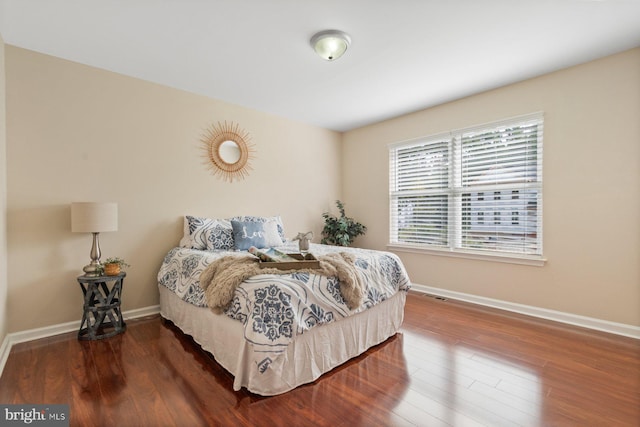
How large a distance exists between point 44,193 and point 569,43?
470cm

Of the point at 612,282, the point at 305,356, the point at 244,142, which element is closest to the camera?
the point at 305,356

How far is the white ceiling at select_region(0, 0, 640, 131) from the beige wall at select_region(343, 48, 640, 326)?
23cm

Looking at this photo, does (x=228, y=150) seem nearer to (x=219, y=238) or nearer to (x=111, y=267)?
(x=219, y=238)

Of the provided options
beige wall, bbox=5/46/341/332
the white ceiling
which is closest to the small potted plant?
beige wall, bbox=5/46/341/332

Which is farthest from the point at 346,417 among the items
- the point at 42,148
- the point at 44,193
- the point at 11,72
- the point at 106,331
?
the point at 11,72

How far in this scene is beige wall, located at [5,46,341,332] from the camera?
8.13ft

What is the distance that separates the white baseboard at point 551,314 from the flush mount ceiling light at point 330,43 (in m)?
3.09

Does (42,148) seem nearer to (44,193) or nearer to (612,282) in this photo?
(44,193)

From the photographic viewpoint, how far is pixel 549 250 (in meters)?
2.97

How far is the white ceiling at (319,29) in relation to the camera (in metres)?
2.01

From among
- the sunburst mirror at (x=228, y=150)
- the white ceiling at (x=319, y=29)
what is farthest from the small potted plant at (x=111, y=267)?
the white ceiling at (x=319, y=29)

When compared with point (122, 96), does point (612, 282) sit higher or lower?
lower

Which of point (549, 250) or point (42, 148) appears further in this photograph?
point (549, 250)

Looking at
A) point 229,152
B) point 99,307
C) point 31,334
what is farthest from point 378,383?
point 229,152
